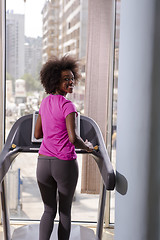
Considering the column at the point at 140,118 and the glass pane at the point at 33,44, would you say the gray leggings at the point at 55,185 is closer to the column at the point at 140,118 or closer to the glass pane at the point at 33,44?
the column at the point at 140,118

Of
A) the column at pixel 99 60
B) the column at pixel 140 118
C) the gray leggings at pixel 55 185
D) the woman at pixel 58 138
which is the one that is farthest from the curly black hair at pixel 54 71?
the column at pixel 99 60

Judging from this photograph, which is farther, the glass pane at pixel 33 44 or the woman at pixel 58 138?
the glass pane at pixel 33 44

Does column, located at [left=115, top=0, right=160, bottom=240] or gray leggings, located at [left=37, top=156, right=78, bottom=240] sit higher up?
column, located at [left=115, top=0, right=160, bottom=240]

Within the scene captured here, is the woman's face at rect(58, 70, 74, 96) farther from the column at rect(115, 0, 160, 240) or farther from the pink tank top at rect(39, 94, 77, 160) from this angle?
the column at rect(115, 0, 160, 240)

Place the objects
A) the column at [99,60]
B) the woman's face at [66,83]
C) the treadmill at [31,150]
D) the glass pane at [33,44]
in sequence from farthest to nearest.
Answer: the glass pane at [33,44] → the column at [99,60] → the treadmill at [31,150] → the woman's face at [66,83]

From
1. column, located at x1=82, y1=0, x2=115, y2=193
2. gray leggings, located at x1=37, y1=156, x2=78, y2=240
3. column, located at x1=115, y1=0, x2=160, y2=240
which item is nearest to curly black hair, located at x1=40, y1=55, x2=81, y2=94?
gray leggings, located at x1=37, y1=156, x2=78, y2=240

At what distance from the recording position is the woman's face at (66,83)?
212 cm

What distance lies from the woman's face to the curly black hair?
0.08ft

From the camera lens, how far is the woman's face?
2123 mm

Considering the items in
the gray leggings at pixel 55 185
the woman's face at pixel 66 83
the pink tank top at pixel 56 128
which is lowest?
the gray leggings at pixel 55 185

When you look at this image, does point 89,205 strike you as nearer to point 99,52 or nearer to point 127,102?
point 99,52

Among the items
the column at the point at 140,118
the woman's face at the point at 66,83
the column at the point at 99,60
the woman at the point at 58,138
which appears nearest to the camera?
the column at the point at 140,118

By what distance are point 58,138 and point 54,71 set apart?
44cm

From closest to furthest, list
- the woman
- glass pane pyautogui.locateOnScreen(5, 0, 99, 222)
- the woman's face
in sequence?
the woman → the woman's face → glass pane pyautogui.locateOnScreen(5, 0, 99, 222)
